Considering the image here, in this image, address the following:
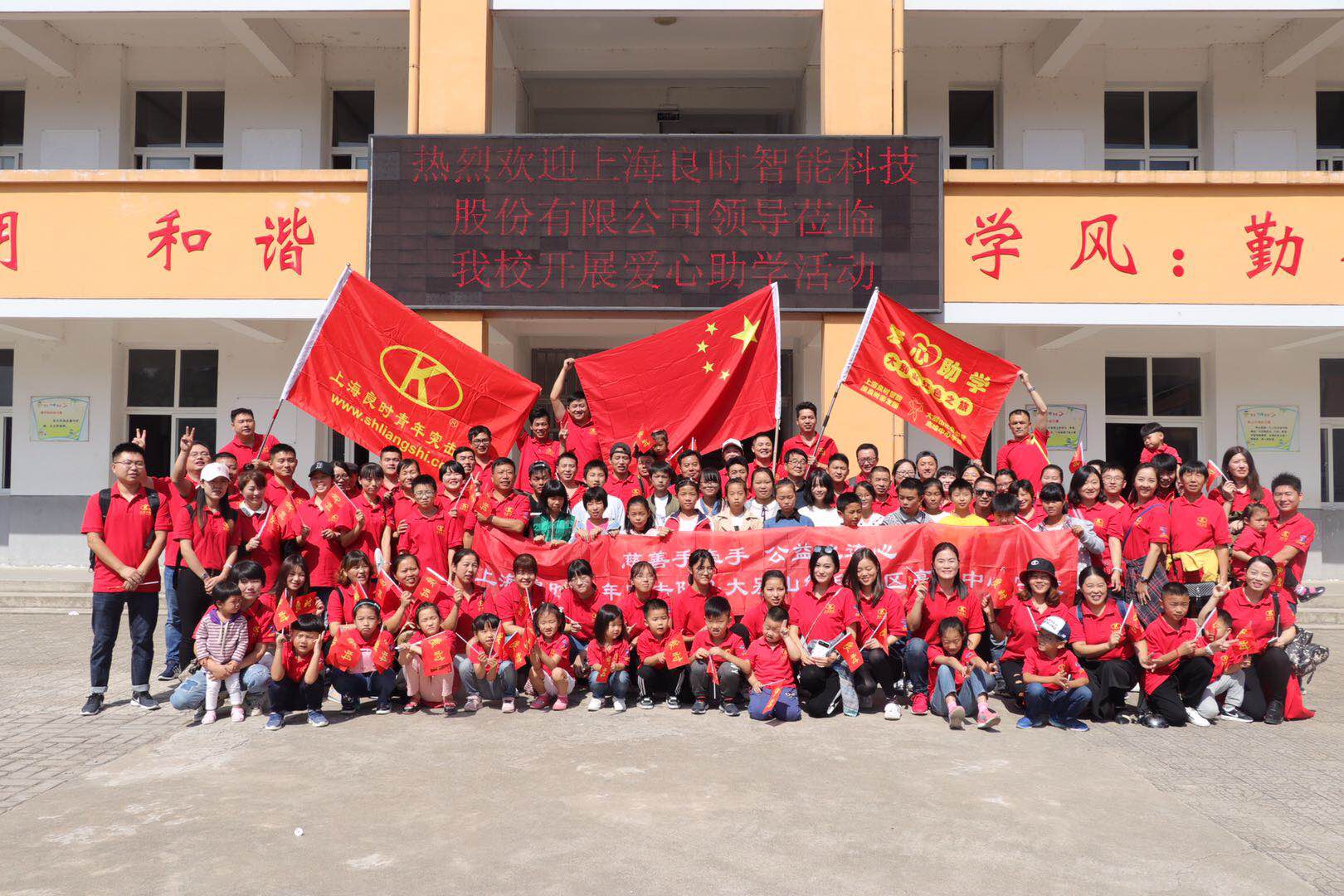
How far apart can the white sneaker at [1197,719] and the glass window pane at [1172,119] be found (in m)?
8.40

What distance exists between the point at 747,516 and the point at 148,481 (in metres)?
3.88

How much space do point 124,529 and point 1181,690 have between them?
257 inches

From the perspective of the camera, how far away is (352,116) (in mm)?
12289

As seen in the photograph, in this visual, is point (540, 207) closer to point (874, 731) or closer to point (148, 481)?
point (148, 481)

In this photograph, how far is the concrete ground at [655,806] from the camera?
347cm

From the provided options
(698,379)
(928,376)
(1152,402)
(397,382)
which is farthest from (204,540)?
(1152,402)

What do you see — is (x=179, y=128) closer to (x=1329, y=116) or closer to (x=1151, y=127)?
(x=1151, y=127)

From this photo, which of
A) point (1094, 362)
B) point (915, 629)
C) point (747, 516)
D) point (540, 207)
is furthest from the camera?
point (1094, 362)

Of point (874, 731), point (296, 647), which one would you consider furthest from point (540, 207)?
point (874, 731)

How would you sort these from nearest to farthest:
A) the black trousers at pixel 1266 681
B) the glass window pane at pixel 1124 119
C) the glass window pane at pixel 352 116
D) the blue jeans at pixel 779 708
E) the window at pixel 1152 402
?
the blue jeans at pixel 779 708
the black trousers at pixel 1266 681
the window at pixel 1152 402
the glass window pane at pixel 1124 119
the glass window pane at pixel 352 116

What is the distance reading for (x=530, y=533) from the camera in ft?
22.3

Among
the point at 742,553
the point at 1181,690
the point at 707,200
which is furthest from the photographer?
the point at 707,200

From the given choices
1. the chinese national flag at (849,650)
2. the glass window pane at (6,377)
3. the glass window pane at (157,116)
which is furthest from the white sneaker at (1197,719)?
the glass window pane at (6,377)

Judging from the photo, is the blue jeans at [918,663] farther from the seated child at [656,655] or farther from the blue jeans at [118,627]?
the blue jeans at [118,627]
